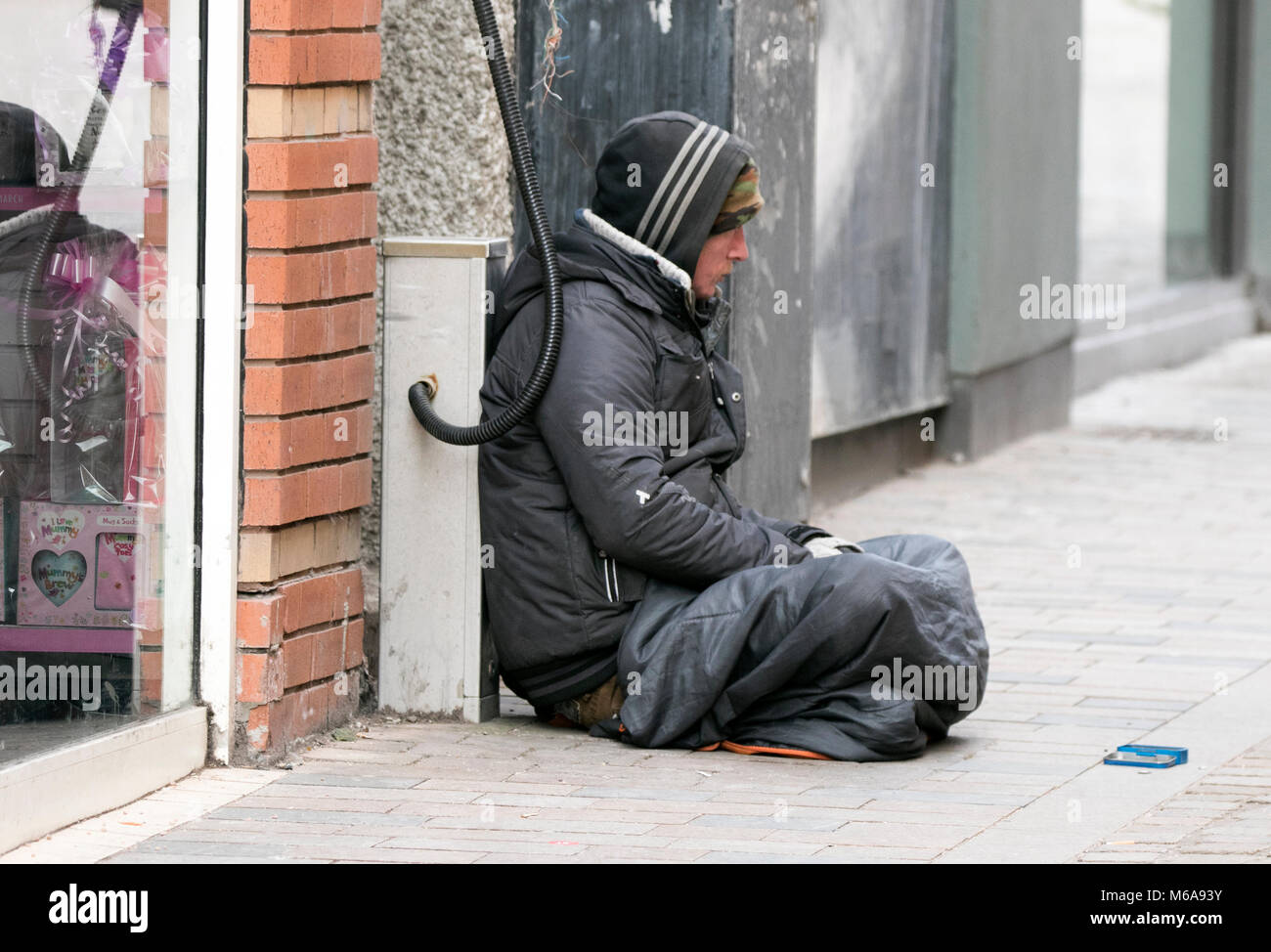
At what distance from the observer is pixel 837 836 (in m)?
4.40

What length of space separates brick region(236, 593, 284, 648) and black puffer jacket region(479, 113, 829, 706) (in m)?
0.56

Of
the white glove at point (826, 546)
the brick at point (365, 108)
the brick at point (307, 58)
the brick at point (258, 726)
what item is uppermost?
the brick at point (307, 58)

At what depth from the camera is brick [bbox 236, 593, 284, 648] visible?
489 centimetres

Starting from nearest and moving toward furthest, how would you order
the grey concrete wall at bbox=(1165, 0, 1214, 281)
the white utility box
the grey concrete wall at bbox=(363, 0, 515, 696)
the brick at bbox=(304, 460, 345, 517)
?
the brick at bbox=(304, 460, 345, 517), the white utility box, the grey concrete wall at bbox=(363, 0, 515, 696), the grey concrete wall at bbox=(1165, 0, 1214, 281)

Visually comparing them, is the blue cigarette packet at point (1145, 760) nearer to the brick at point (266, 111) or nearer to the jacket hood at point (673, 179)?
the jacket hood at point (673, 179)

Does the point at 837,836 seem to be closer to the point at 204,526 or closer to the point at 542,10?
the point at 204,526

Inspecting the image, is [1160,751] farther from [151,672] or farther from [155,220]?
[155,220]

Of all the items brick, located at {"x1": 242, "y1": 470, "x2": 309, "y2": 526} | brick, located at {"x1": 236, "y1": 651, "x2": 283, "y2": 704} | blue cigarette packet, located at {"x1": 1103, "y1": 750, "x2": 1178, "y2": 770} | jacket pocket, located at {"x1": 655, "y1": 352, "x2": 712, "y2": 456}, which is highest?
jacket pocket, located at {"x1": 655, "y1": 352, "x2": 712, "y2": 456}

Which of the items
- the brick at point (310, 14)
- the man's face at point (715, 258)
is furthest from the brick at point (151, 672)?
the man's face at point (715, 258)

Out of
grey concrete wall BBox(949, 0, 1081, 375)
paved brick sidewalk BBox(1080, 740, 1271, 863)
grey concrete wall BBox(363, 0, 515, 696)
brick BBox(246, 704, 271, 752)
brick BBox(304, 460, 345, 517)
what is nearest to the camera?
paved brick sidewalk BBox(1080, 740, 1271, 863)

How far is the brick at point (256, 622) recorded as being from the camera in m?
4.89

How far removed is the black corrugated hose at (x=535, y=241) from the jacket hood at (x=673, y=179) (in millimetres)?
235

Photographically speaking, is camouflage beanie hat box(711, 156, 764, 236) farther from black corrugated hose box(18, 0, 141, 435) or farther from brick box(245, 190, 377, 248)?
black corrugated hose box(18, 0, 141, 435)

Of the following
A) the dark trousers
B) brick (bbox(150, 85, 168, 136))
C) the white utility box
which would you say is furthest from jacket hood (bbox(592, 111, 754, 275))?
brick (bbox(150, 85, 168, 136))
